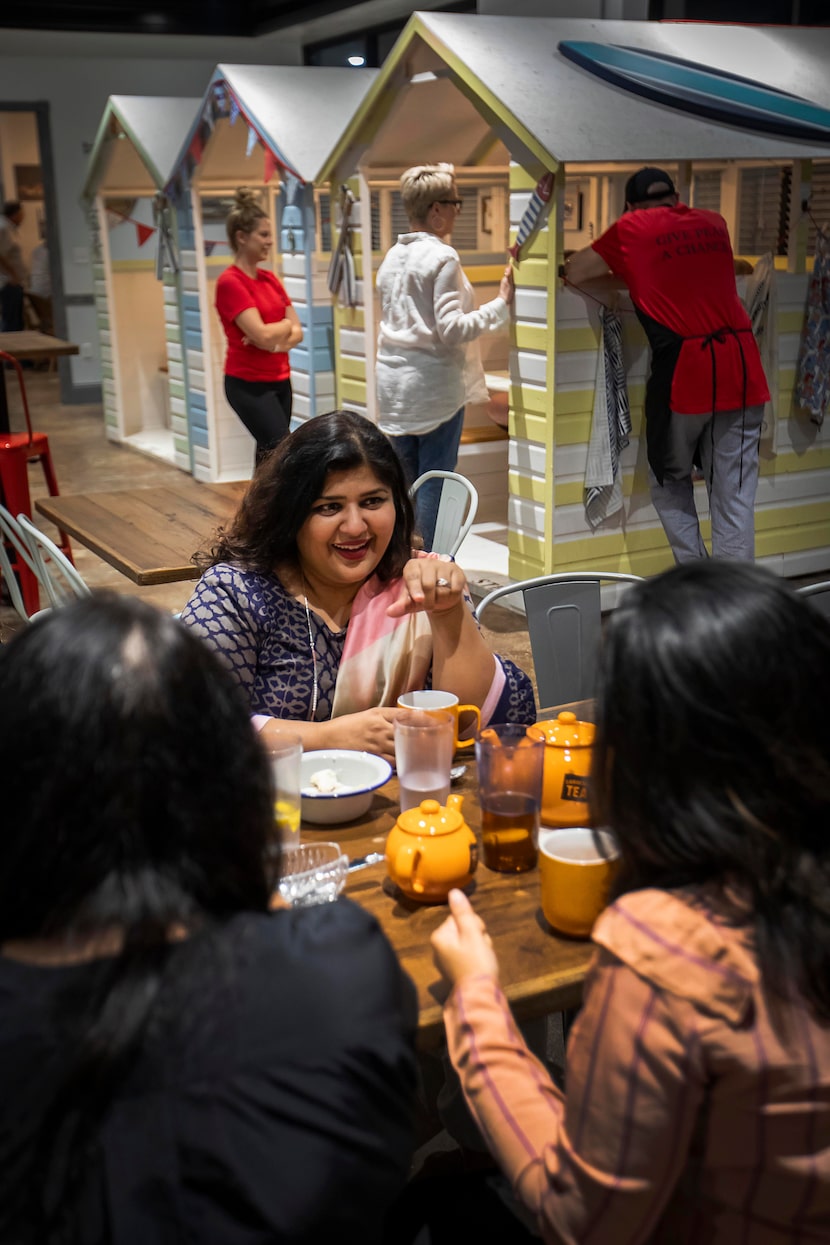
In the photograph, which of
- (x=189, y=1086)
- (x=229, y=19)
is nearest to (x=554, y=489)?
(x=189, y=1086)

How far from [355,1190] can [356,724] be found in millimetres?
978

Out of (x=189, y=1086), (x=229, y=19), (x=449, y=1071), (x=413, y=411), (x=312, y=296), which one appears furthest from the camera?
(x=229, y=19)

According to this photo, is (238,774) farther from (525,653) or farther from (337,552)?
(525,653)

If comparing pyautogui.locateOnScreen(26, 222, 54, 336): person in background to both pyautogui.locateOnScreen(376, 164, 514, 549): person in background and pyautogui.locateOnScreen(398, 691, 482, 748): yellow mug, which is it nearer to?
pyautogui.locateOnScreen(376, 164, 514, 549): person in background

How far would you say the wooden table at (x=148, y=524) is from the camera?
342 cm

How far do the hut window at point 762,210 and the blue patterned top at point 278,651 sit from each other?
3.93 metres

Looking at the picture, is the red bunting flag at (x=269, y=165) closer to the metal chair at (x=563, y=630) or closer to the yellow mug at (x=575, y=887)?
the metal chair at (x=563, y=630)

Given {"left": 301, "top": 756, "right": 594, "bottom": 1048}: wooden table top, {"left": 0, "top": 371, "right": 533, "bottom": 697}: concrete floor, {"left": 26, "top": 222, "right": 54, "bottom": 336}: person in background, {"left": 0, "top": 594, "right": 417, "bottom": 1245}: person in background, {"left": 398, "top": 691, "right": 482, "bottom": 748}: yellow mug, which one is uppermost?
{"left": 26, "top": 222, "right": 54, "bottom": 336}: person in background

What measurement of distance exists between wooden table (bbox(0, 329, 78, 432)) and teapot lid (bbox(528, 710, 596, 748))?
164 inches

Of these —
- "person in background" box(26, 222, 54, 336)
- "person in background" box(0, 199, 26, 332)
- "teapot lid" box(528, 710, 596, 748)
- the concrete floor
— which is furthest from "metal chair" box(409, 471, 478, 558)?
"person in background" box(0, 199, 26, 332)

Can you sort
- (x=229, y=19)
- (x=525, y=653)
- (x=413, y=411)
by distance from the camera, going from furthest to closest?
(x=229, y=19)
(x=413, y=411)
(x=525, y=653)

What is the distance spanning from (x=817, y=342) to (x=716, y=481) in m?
0.96

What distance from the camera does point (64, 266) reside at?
38.3ft

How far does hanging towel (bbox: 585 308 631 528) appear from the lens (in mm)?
4652
